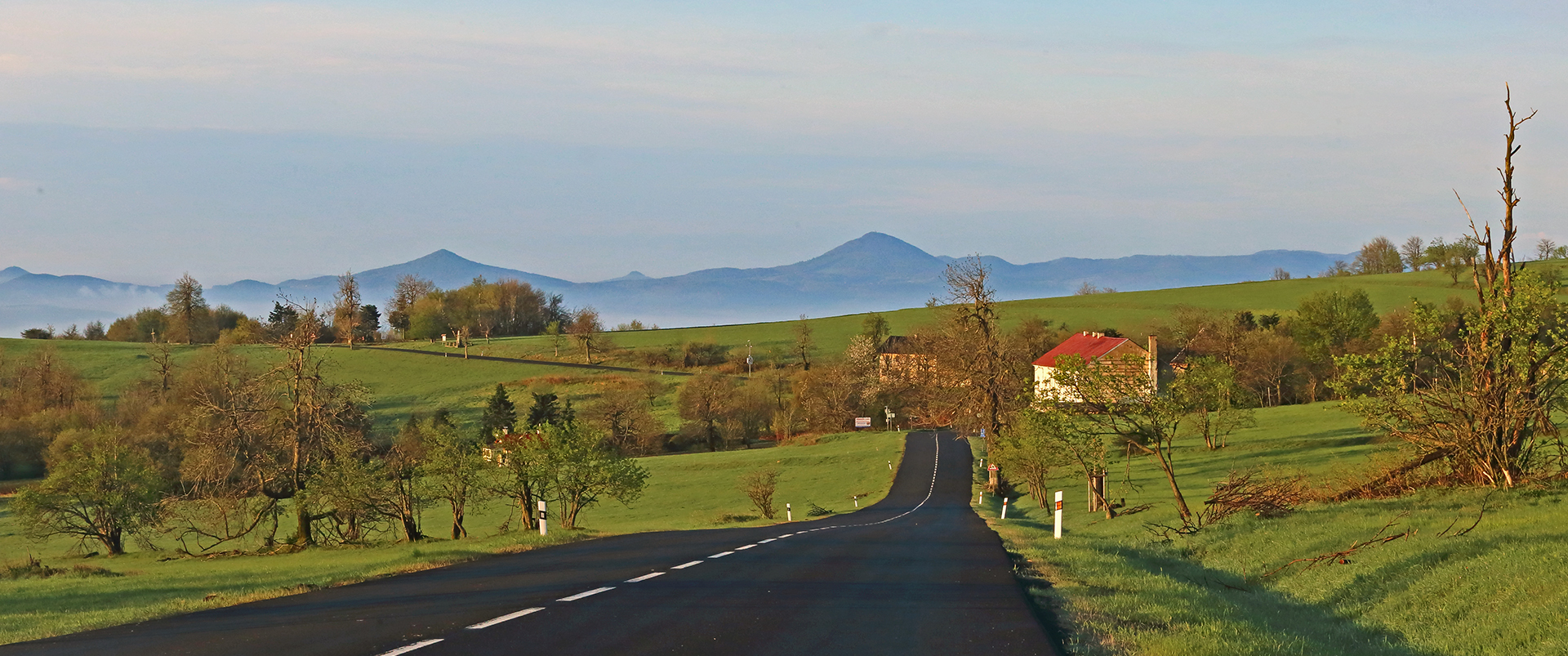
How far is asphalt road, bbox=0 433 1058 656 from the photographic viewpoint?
313 inches

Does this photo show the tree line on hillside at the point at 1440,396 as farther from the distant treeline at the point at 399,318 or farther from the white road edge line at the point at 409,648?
the distant treeline at the point at 399,318

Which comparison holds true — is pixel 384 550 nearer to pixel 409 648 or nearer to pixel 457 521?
pixel 457 521

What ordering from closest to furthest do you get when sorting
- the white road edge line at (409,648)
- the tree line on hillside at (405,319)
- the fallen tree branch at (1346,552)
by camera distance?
1. the white road edge line at (409,648)
2. the fallen tree branch at (1346,552)
3. the tree line on hillside at (405,319)

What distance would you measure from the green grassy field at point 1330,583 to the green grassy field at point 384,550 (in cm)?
924

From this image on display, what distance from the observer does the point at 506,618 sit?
9.15 m

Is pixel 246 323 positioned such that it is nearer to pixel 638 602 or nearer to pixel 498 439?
pixel 498 439

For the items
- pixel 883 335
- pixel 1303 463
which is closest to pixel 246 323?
pixel 883 335

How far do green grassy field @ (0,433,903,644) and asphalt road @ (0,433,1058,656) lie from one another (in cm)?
144

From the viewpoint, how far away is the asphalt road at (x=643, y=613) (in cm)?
794

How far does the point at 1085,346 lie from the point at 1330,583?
10200 cm

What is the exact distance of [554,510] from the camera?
55656mm

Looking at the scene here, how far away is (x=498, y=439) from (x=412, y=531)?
240 inches

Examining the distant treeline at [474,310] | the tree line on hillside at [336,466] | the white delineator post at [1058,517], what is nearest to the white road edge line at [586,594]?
the white delineator post at [1058,517]

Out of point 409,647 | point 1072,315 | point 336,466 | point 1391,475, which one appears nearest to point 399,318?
point 1072,315
